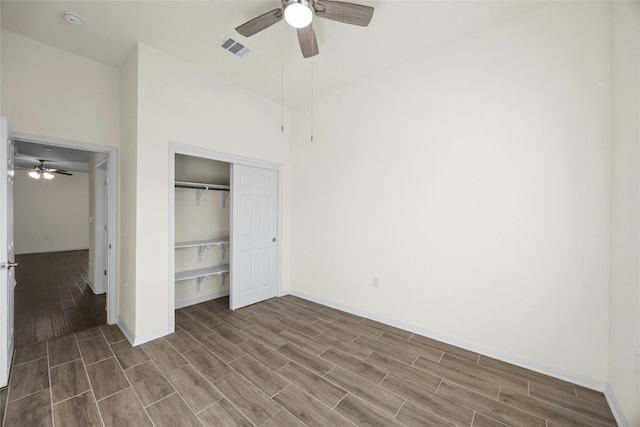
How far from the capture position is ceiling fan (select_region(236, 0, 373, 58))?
1.77m

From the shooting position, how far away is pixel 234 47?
2.77 m

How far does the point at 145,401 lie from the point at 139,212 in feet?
5.72

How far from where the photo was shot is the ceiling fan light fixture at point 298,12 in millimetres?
1740

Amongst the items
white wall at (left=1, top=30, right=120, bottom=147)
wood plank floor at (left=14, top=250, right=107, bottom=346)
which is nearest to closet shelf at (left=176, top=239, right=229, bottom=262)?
wood plank floor at (left=14, top=250, right=107, bottom=346)

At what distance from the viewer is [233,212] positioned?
3.62 metres

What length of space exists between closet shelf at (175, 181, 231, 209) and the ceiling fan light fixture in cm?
249

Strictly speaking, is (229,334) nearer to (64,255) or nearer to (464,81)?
(464,81)

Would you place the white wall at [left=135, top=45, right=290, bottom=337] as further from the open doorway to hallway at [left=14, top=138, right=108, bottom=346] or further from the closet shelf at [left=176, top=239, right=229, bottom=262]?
the open doorway to hallway at [left=14, top=138, right=108, bottom=346]

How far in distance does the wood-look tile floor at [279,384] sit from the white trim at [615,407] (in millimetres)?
39

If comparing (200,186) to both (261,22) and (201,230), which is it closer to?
(201,230)

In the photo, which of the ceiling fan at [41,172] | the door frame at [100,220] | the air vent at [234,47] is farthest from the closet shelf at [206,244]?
the ceiling fan at [41,172]

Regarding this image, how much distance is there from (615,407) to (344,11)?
136 inches

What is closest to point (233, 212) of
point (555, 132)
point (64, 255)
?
point (555, 132)

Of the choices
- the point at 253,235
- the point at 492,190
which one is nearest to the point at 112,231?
the point at 253,235
